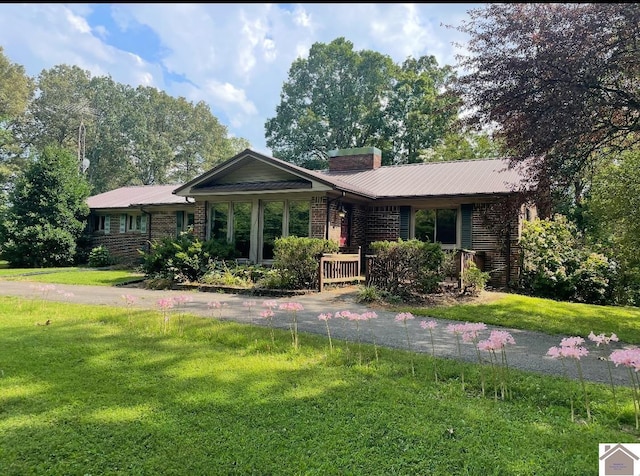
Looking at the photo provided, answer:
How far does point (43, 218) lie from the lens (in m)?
20.7

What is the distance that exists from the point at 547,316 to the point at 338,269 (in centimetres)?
558

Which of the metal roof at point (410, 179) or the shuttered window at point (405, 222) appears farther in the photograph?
the shuttered window at point (405, 222)

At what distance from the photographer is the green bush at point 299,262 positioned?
38.1ft

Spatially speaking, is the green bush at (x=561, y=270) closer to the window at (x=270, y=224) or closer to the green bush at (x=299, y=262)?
the green bush at (x=299, y=262)

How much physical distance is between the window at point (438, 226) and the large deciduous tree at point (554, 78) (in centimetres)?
544

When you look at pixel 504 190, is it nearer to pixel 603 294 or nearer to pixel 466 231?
pixel 466 231

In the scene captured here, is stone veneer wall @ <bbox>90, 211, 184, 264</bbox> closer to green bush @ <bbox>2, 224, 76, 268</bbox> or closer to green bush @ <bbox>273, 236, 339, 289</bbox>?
green bush @ <bbox>2, 224, 76, 268</bbox>

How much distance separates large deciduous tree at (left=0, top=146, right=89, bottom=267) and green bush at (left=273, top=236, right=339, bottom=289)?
49.0 feet

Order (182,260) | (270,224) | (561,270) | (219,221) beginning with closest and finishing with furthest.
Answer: (561,270) → (182,260) → (270,224) → (219,221)

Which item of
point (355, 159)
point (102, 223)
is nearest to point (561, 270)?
point (355, 159)

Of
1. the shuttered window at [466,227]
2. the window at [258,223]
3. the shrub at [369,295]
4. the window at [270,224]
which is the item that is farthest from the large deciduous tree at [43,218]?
the shuttered window at [466,227]

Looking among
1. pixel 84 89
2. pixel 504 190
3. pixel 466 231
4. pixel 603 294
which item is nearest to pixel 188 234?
pixel 466 231

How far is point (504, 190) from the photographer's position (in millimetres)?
13164

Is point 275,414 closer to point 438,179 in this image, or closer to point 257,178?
point 257,178
